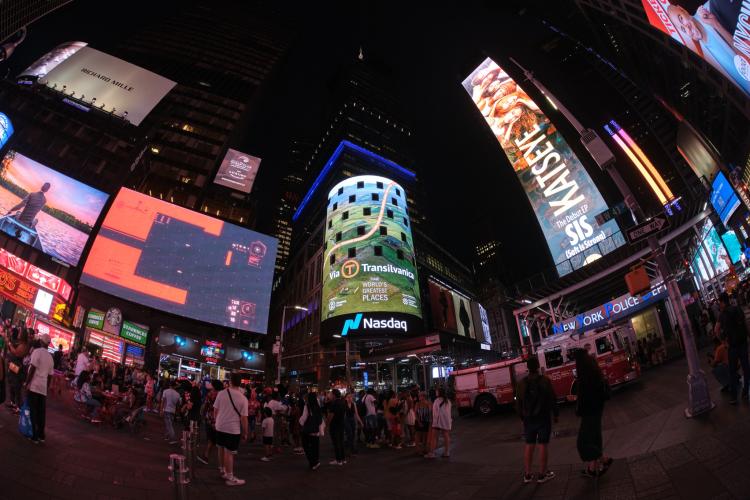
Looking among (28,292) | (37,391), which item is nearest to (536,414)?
(37,391)

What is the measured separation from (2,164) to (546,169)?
3861 cm

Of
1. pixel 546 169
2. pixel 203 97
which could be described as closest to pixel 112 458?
pixel 546 169

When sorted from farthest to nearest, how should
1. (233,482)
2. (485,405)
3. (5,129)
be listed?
(5,129)
(485,405)
(233,482)

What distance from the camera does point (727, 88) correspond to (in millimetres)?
14156

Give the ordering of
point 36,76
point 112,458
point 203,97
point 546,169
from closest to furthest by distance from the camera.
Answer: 1. point 112,458
2. point 546,169
3. point 36,76
4. point 203,97

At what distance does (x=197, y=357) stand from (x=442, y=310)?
30.2 meters

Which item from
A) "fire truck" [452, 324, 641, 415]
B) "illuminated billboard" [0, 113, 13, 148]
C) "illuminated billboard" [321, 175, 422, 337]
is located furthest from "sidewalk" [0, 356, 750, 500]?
"illuminated billboard" [0, 113, 13, 148]

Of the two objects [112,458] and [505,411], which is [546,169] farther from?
[112,458]

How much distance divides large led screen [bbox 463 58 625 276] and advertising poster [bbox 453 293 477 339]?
27.1 m

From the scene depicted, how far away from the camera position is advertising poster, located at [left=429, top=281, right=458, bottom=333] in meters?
45.1

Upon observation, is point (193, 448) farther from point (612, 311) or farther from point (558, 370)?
point (612, 311)

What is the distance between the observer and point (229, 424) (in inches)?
259

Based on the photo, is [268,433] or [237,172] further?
[237,172]

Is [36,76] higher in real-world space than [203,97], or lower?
lower
